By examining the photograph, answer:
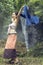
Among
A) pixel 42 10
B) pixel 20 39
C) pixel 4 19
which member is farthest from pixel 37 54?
pixel 4 19

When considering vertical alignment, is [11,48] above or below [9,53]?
above

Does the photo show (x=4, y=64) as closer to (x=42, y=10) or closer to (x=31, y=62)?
(x=31, y=62)

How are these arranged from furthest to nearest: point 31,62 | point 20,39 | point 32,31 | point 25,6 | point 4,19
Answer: point 4,19
point 20,39
point 32,31
point 25,6
point 31,62

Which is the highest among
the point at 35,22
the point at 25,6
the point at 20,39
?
the point at 25,6

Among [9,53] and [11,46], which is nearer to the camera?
[9,53]

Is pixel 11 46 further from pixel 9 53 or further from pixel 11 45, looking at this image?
pixel 9 53

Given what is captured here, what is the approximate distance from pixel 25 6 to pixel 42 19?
33.1 inches

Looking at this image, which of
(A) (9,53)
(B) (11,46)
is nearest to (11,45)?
(B) (11,46)

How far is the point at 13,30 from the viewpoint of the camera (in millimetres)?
9492

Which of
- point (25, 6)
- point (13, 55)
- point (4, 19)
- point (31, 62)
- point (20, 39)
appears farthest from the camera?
point (4, 19)

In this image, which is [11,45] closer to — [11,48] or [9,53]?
[11,48]

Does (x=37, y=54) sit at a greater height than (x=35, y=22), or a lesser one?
lesser

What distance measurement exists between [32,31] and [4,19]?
390 cm

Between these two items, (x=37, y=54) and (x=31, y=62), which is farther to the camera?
(x=37, y=54)
